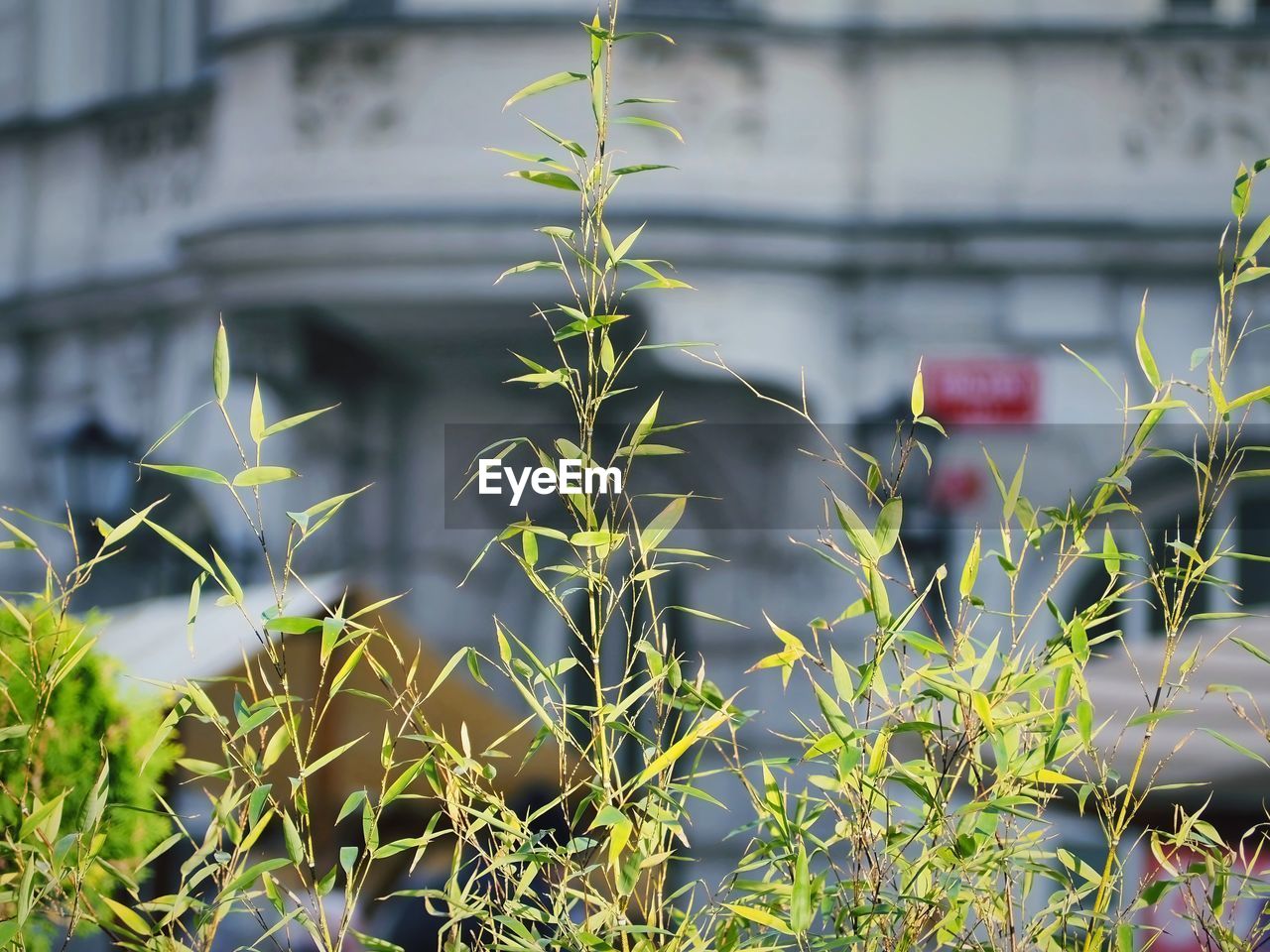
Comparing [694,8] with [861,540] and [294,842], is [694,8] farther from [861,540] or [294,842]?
[294,842]

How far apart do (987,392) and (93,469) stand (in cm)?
201

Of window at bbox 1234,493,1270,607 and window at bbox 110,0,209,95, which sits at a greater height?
window at bbox 110,0,209,95

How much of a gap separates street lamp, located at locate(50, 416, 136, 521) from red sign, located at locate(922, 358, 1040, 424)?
1816mm

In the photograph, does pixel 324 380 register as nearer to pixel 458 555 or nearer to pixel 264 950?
pixel 458 555

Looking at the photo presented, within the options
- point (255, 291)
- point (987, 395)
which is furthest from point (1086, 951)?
point (255, 291)

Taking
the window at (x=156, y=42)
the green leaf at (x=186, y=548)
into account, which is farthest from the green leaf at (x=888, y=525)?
the window at (x=156, y=42)

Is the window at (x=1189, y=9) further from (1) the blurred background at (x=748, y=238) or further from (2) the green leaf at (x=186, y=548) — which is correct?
(2) the green leaf at (x=186, y=548)

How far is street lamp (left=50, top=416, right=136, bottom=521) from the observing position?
3.49 meters

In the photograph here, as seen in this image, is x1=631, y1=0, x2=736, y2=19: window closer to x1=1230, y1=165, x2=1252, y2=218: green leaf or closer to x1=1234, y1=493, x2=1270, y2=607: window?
x1=1234, y1=493, x2=1270, y2=607: window

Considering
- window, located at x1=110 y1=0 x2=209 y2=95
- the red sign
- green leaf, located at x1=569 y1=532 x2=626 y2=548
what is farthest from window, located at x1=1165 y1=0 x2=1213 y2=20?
green leaf, located at x1=569 y1=532 x2=626 y2=548

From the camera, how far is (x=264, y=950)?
330 centimetres

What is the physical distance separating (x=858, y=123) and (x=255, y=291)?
138 cm

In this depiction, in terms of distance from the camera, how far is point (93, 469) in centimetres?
354

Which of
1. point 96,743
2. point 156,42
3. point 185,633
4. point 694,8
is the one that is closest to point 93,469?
point 185,633
